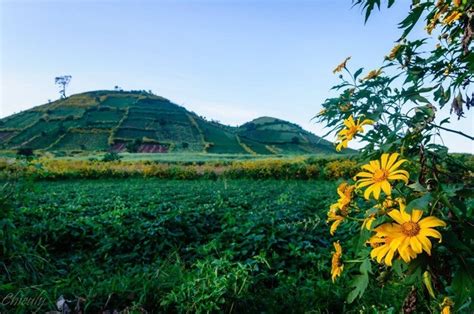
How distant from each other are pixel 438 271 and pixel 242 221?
4.64m

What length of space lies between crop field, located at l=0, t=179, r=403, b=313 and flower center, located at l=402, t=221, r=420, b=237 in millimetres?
863

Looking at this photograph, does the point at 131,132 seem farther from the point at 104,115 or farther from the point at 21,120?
the point at 21,120

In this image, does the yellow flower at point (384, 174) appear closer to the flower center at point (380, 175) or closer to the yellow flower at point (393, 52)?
the flower center at point (380, 175)

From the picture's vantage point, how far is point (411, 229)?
97 centimetres

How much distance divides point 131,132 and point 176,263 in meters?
63.7

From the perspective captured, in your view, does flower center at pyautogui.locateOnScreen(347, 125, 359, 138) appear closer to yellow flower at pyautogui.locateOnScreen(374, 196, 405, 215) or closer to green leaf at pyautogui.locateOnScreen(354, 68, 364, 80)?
yellow flower at pyautogui.locateOnScreen(374, 196, 405, 215)

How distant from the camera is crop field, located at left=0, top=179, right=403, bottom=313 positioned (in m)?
2.84

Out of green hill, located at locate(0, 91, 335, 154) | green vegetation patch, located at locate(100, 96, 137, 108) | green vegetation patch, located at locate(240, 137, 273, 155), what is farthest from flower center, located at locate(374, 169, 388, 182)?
green vegetation patch, located at locate(100, 96, 137, 108)

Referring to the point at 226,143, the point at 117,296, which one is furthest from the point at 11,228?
the point at 226,143

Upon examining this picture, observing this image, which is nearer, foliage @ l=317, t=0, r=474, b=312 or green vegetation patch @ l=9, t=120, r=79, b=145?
foliage @ l=317, t=0, r=474, b=312

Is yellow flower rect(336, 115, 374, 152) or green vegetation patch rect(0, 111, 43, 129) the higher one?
green vegetation patch rect(0, 111, 43, 129)

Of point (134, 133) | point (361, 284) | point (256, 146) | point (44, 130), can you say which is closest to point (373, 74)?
point (361, 284)

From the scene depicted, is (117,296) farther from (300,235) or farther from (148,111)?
(148,111)

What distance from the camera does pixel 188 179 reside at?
782 inches
